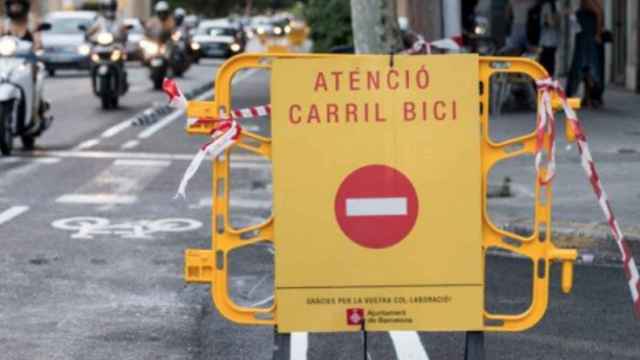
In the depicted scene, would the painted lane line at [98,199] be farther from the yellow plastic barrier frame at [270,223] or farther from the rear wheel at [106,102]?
the rear wheel at [106,102]

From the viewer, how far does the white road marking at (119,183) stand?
51.0 ft

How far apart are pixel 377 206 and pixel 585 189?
816cm

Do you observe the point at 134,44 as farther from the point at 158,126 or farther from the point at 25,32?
the point at 25,32

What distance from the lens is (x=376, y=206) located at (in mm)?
7293

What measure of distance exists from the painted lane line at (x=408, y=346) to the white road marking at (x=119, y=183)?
6770 mm

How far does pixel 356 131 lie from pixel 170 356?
177 centimetres

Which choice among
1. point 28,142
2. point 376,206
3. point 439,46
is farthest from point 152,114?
point 376,206

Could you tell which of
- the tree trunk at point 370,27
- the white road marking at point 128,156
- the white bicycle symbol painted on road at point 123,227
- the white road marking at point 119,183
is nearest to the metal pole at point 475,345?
the white bicycle symbol painted on road at point 123,227

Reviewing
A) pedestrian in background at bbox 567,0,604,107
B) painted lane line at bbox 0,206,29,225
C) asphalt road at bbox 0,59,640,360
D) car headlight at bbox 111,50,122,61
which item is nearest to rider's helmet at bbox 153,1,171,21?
car headlight at bbox 111,50,122,61

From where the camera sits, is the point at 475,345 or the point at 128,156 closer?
the point at 475,345

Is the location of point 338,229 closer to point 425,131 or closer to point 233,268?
point 425,131

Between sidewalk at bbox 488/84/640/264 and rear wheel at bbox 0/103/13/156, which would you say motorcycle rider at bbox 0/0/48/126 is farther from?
sidewalk at bbox 488/84/640/264

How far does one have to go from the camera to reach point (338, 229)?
7.34 m

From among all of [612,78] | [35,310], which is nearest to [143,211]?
[35,310]
